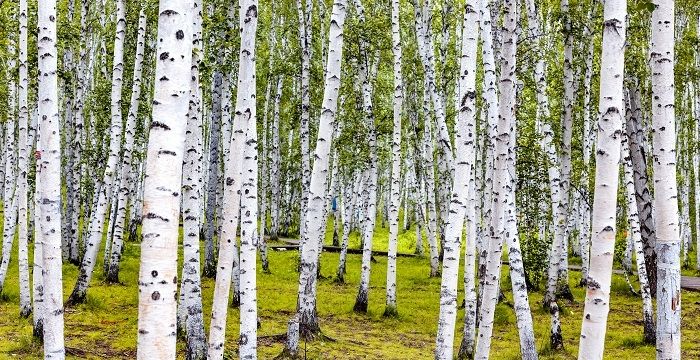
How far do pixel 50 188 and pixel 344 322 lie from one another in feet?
32.4

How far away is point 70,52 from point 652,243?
67.3 ft

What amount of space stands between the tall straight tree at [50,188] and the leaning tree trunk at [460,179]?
489 centimetres

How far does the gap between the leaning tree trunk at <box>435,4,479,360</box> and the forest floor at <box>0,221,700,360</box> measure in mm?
2798

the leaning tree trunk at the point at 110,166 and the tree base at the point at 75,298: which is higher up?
the leaning tree trunk at the point at 110,166

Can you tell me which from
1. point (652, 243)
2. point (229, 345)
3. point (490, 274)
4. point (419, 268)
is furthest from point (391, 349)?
point (419, 268)

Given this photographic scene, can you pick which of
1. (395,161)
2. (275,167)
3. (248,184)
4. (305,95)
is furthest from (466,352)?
(275,167)

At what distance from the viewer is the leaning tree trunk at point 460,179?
334 inches

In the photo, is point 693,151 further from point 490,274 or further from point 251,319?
point 251,319

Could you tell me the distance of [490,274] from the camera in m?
9.43

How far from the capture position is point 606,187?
5.22m

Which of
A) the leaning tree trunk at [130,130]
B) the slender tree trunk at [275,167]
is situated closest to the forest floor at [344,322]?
the leaning tree trunk at [130,130]

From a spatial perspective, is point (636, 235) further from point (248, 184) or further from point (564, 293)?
point (248, 184)

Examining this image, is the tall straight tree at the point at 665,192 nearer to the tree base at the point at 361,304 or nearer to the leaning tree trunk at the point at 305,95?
the leaning tree trunk at the point at 305,95

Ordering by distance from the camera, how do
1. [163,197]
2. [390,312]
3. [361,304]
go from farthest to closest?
[361,304]
[390,312]
[163,197]
